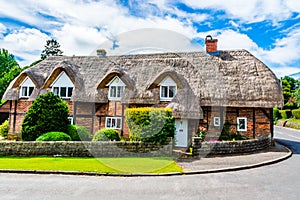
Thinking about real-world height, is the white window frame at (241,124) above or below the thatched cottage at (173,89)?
below

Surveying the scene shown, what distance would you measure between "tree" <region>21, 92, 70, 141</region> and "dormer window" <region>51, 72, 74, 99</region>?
4.14m

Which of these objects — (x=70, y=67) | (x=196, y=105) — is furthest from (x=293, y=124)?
(x=70, y=67)

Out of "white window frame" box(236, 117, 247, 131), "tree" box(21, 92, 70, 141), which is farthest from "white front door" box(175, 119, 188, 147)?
"tree" box(21, 92, 70, 141)

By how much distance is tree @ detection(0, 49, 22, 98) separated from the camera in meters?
37.2

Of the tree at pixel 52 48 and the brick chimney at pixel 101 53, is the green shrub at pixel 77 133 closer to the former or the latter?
the brick chimney at pixel 101 53

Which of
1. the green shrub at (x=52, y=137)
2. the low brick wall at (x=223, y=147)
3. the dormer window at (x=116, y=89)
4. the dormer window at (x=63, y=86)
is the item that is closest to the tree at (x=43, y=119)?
the green shrub at (x=52, y=137)

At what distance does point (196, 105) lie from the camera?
669 inches

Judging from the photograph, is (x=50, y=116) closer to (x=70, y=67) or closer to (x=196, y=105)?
(x=70, y=67)

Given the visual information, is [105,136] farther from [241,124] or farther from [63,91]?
[241,124]

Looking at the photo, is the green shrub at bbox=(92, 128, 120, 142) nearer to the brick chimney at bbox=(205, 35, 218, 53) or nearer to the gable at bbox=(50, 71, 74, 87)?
the gable at bbox=(50, 71, 74, 87)

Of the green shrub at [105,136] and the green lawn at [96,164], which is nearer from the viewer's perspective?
the green lawn at [96,164]

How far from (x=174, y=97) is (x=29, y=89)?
13475 mm

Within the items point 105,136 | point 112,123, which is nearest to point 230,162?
point 105,136

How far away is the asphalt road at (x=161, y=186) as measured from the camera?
23.7 ft
